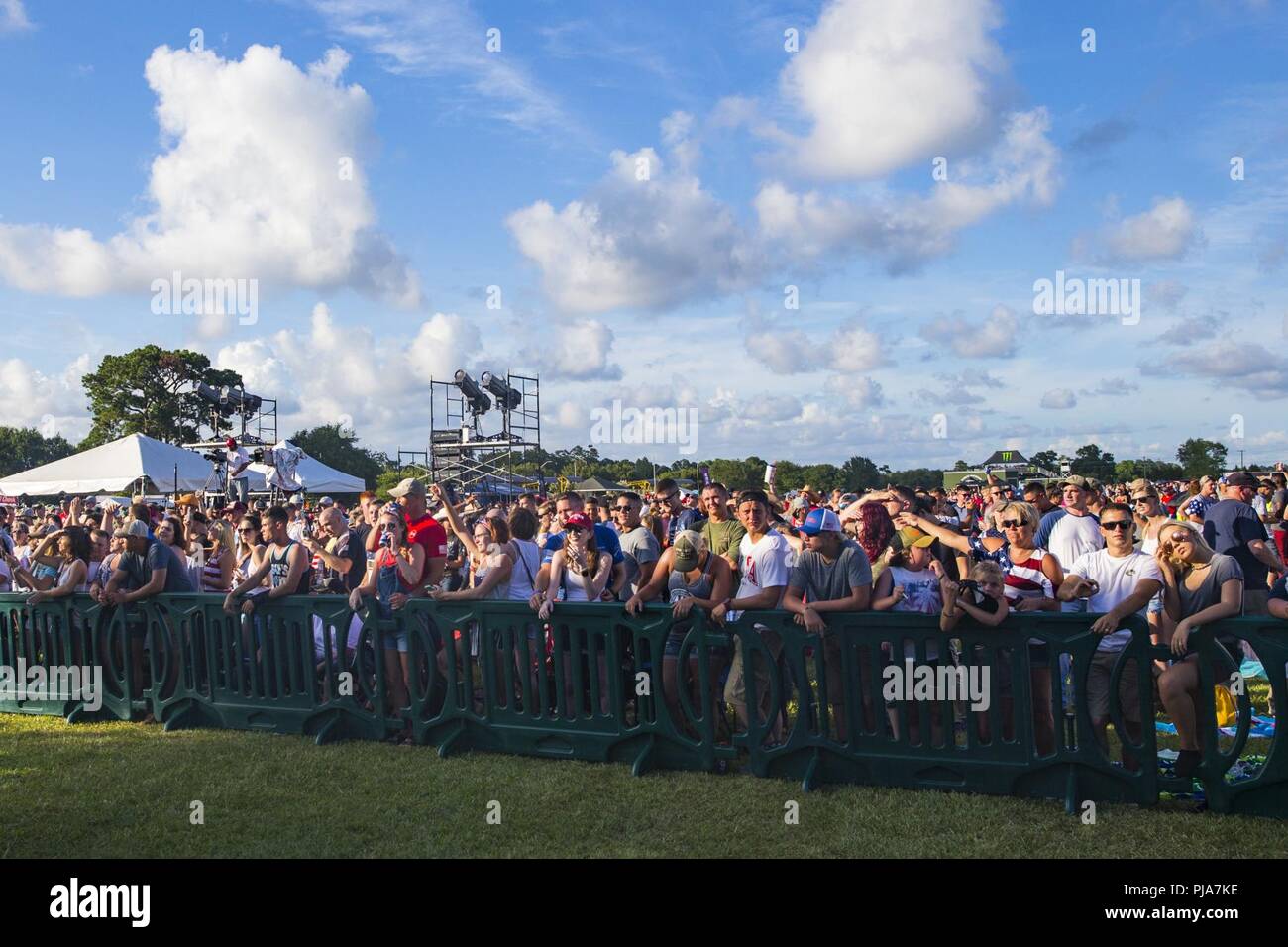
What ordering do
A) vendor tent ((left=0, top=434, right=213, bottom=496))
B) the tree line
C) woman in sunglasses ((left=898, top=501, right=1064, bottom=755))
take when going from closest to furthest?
woman in sunglasses ((left=898, top=501, right=1064, bottom=755)) < vendor tent ((left=0, top=434, right=213, bottom=496)) < the tree line

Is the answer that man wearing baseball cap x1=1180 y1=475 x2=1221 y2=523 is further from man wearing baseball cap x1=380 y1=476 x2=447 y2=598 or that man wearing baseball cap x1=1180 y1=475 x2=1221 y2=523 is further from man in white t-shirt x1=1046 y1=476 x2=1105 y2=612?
man wearing baseball cap x1=380 y1=476 x2=447 y2=598

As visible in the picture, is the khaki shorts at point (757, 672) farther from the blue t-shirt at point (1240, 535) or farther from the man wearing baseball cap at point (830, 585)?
the blue t-shirt at point (1240, 535)

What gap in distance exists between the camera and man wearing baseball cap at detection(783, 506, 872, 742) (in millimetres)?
5988

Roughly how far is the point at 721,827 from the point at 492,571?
9.15ft

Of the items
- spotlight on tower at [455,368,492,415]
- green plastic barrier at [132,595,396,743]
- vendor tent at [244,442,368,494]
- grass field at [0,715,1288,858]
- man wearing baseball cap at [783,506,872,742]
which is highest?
spotlight on tower at [455,368,492,415]

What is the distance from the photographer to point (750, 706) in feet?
20.2

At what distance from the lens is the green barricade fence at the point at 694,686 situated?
5387 millimetres

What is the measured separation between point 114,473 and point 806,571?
2549cm

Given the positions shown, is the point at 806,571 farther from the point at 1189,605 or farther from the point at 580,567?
the point at 1189,605

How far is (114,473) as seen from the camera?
26.3m

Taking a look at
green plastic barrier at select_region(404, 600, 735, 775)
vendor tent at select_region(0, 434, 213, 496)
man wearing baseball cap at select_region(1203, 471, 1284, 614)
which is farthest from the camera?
vendor tent at select_region(0, 434, 213, 496)

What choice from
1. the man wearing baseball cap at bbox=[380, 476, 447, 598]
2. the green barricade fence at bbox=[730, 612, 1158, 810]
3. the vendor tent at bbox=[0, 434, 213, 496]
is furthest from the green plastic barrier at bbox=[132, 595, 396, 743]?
the vendor tent at bbox=[0, 434, 213, 496]

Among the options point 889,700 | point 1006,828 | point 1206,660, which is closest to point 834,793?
point 889,700
